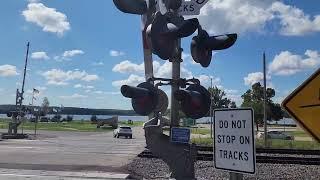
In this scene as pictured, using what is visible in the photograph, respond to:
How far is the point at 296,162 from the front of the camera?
22391 mm

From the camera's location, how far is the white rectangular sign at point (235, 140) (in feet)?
12.9

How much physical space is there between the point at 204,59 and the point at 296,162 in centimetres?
1551

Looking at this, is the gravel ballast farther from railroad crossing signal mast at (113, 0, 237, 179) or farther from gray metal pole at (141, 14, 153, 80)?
gray metal pole at (141, 14, 153, 80)

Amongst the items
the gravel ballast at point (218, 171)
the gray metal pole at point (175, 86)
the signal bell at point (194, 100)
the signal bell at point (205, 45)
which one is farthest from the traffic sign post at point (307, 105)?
the gravel ballast at point (218, 171)

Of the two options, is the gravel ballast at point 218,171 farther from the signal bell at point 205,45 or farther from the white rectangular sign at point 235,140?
the white rectangular sign at point 235,140

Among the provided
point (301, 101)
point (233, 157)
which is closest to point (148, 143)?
point (233, 157)

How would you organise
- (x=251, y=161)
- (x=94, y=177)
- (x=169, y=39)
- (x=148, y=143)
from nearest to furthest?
(x=251, y=161) → (x=169, y=39) → (x=148, y=143) → (x=94, y=177)

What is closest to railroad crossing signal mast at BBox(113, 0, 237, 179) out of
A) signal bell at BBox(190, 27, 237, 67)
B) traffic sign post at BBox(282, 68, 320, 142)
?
signal bell at BBox(190, 27, 237, 67)

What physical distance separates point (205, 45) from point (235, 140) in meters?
4.13

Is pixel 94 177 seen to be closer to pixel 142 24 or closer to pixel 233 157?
pixel 142 24

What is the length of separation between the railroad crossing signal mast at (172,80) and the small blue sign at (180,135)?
0.37 ft

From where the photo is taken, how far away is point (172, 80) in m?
8.23

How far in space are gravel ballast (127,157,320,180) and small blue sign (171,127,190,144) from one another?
7.93m

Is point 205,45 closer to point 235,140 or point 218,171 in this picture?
point 235,140
